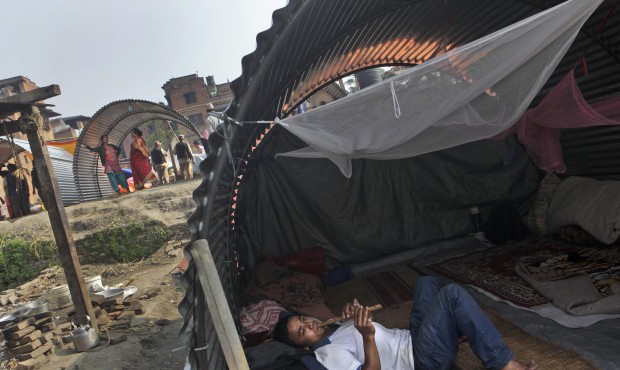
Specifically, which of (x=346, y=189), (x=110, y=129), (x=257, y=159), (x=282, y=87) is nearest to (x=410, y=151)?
(x=282, y=87)

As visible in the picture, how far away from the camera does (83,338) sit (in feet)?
15.0

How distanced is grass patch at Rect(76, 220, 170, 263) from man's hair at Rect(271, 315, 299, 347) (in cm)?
706

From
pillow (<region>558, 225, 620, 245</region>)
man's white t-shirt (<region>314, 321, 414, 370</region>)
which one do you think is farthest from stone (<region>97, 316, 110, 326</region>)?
pillow (<region>558, 225, 620, 245</region>)

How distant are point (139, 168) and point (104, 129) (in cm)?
138

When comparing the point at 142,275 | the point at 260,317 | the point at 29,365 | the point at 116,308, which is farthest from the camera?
the point at 142,275

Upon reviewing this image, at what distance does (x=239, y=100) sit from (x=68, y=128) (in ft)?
93.4

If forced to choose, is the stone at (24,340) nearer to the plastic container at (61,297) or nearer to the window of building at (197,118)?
the plastic container at (61,297)

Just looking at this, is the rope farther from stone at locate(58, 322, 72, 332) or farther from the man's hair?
stone at locate(58, 322, 72, 332)

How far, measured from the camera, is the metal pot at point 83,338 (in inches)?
180

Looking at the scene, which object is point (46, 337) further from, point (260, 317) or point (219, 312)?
point (219, 312)

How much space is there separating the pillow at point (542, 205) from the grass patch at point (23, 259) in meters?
9.69

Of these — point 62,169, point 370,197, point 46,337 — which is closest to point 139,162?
point 62,169

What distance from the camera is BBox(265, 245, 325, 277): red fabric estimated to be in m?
5.05

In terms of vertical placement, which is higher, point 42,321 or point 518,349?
point 42,321
